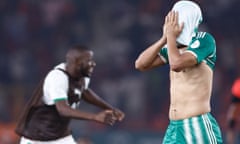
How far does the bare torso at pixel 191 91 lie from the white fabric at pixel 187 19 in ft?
0.80

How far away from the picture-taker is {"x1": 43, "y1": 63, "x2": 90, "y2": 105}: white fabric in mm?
9125

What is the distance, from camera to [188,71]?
7250mm

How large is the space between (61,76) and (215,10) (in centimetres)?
734

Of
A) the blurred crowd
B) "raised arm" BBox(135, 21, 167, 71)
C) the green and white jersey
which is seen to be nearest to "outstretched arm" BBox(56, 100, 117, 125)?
"raised arm" BBox(135, 21, 167, 71)

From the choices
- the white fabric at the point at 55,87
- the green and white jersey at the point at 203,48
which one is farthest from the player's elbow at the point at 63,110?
the green and white jersey at the point at 203,48

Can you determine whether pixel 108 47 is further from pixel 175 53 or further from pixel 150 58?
pixel 175 53

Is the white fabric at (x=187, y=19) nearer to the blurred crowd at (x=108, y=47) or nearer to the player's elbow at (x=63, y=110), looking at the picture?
the player's elbow at (x=63, y=110)

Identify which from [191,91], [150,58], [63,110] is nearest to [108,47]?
[63,110]

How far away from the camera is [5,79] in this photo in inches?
630

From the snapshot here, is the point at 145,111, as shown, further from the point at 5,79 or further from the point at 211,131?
the point at 211,131

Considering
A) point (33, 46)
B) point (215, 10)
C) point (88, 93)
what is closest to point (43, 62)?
point (33, 46)

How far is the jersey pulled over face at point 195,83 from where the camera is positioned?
715 cm

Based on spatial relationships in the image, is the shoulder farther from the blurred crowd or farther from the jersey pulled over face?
the blurred crowd

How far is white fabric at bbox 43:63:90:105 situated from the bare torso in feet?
6.51
